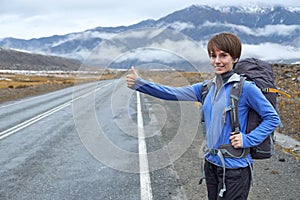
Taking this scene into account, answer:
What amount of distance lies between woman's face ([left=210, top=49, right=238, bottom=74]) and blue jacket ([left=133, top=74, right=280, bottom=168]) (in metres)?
0.09

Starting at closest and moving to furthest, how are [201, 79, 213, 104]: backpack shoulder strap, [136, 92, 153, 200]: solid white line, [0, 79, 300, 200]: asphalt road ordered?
[201, 79, 213, 104]: backpack shoulder strap < [136, 92, 153, 200]: solid white line < [0, 79, 300, 200]: asphalt road

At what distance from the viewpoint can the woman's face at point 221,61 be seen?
234 centimetres

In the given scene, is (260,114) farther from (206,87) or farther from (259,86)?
(206,87)

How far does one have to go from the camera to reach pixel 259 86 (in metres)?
2.33

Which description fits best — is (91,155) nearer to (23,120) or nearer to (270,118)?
(270,118)

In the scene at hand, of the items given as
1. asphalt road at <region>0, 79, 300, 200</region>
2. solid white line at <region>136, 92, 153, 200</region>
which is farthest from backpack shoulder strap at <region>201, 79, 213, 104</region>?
solid white line at <region>136, 92, 153, 200</region>

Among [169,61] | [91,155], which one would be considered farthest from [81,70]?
[91,155]

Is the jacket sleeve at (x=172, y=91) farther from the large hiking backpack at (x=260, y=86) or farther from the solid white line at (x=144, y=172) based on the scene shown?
the solid white line at (x=144, y=172)

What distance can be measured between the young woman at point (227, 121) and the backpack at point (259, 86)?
40 millimetres

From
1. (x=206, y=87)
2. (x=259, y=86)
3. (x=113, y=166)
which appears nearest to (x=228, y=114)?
(x=259, y=86)

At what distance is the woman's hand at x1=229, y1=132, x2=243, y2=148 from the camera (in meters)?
2.29

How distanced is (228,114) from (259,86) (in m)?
0.31

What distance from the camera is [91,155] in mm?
6496

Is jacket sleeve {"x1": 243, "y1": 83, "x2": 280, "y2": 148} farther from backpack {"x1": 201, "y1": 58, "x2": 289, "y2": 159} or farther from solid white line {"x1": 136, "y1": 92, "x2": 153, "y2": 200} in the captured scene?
solid white line {"x1": 136, "y1": 92, "x2": 153, "y2": 200}
